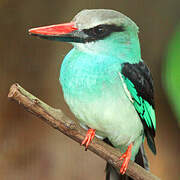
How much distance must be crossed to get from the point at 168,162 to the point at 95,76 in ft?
6.34

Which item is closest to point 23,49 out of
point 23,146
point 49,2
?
point 49,2

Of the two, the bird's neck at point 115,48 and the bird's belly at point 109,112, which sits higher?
the bird's neck at point 115,48

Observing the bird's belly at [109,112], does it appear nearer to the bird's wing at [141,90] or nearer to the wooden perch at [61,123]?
the bird's wing at [141,90]

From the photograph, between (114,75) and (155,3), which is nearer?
(114,75)

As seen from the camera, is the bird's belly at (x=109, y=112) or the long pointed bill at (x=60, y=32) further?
the bird's belly at (x=109, y=112)

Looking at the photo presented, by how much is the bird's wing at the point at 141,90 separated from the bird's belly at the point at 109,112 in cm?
3

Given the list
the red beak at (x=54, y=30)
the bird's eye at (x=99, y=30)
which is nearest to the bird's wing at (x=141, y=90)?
the bird's eye at (x=99, y=30)

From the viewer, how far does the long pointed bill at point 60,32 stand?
86.2 inches

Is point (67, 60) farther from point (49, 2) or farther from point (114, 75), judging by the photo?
point (49, 2)

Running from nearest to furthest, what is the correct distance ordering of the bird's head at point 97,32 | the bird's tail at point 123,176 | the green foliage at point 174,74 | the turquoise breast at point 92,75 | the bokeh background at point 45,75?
1. the bird's head at point 97,32
2. the turquoise breast at point 92,75
3. the green foliage at point 174,74
4. the bird's tail at point 123,176
5. the bokeh background at point 45,75

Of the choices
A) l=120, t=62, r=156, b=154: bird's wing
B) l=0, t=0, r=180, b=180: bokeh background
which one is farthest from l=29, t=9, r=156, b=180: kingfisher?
l=0, t=0, r=180, b=180: bokeh background

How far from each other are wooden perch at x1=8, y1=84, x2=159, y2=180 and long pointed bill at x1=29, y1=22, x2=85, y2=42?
0.30 metres

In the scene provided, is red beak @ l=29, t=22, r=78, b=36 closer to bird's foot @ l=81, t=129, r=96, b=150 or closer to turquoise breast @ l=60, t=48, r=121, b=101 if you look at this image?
turquoise breast @ l=60, t=48, r=121, b=101

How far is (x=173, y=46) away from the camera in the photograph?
2941 millimetres
